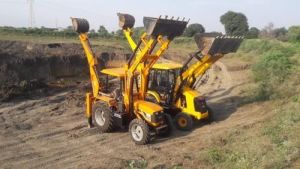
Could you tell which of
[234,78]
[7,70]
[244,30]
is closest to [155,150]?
[7,70]

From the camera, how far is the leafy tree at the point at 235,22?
65.2m

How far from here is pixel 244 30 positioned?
210 feet

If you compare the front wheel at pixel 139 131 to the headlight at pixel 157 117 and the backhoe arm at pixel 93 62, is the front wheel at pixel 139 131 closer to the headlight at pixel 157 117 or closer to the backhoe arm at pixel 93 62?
the headlight at pixel 157 117

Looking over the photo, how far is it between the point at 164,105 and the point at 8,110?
6.64 metres

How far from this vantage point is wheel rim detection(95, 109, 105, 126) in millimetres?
13203

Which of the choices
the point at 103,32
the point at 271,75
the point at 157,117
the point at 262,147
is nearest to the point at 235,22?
the point at 103,32

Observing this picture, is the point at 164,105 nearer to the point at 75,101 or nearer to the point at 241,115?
the point at 241,115

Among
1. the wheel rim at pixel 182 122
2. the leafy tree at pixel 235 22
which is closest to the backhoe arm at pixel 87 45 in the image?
the wheel rim at pixel 182 122

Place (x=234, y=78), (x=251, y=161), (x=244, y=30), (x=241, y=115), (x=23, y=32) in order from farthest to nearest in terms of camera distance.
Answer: (x=244, y=30) → (x=23, y=32) → (x=234, y=78) → (x=241, y=115) → (x=251, y=161)

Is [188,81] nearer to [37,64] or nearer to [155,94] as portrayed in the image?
[155,94]

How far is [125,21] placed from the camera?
13055 mm

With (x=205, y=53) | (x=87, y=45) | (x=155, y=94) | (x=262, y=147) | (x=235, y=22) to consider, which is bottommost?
(x=262, y=147)

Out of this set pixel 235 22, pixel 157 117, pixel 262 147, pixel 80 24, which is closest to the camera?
pixel 262 147

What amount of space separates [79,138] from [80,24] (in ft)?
11.4
